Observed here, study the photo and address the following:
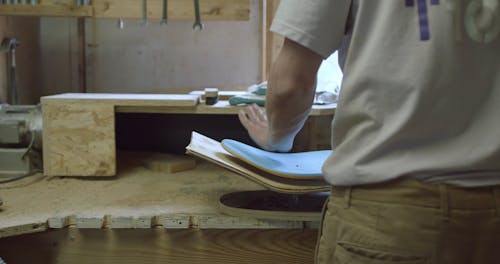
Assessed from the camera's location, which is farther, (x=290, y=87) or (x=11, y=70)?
(x=11, y=70)

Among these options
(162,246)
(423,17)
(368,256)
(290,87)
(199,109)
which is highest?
(423,17)

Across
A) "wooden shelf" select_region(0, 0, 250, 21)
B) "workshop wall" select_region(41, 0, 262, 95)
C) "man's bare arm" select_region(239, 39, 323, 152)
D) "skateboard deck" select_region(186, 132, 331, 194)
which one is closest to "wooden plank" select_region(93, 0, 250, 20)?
"wooden shelf" select_region(0, 0, 250, 21)

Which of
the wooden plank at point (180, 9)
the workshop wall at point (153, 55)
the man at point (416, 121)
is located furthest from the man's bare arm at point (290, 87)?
A: the workshop wall at point (153, 55)

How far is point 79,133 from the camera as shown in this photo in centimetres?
161

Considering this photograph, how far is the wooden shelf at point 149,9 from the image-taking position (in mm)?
2426

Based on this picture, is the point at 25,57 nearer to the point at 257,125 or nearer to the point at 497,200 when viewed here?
the point at 257,125

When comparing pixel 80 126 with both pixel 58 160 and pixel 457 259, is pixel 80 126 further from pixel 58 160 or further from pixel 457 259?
pixel 457 259

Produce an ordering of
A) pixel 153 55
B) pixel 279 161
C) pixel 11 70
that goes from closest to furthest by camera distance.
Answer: pixel 279 161 → pixel 11 70 → pixel 153 55

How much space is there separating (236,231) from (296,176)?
0.20 m

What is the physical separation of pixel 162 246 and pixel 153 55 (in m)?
3.04

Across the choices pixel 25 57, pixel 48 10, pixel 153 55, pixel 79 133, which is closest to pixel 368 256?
pixel 79 133

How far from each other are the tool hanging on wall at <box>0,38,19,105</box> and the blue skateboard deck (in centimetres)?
176

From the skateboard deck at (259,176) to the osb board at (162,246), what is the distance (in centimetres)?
12

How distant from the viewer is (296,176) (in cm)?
126
